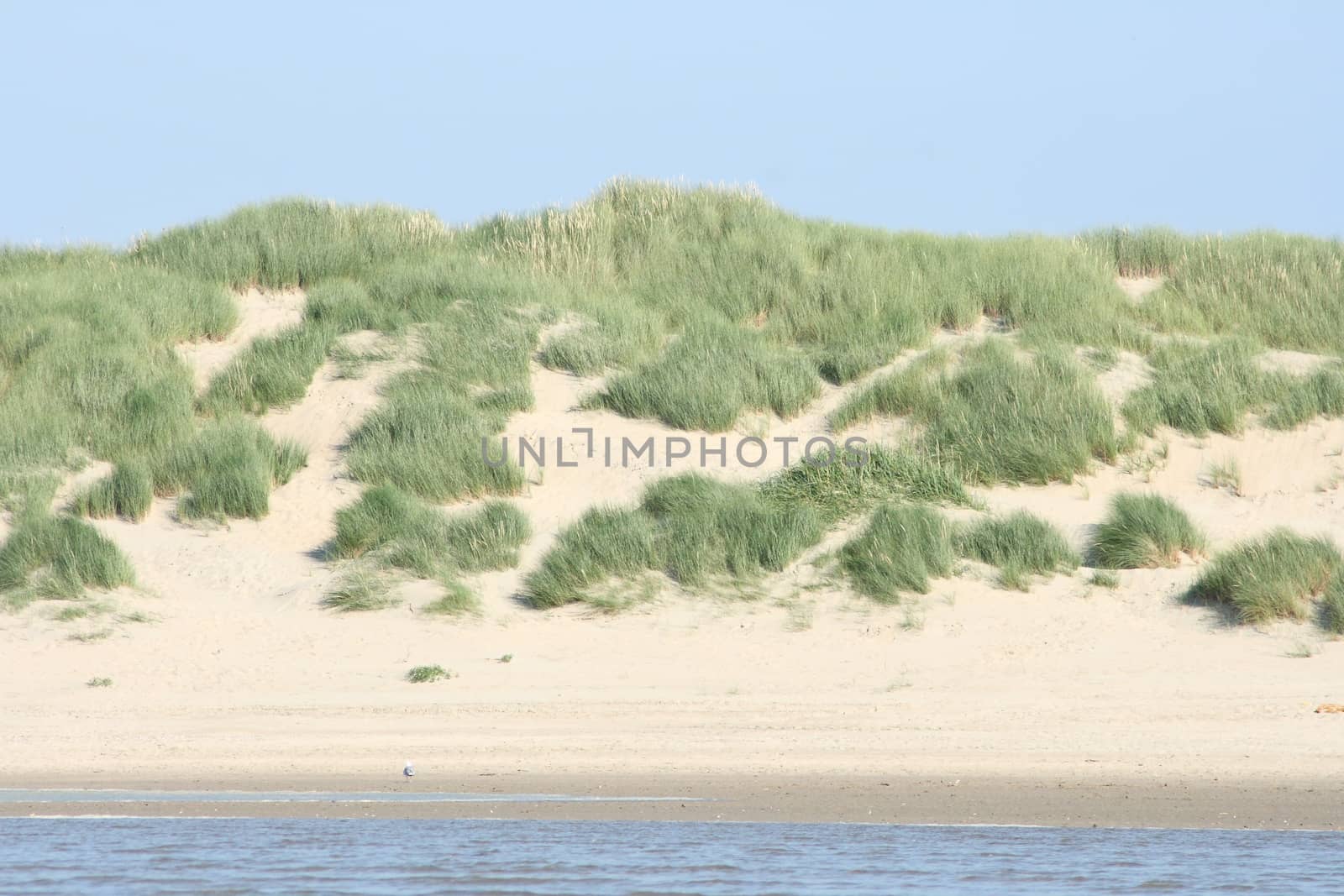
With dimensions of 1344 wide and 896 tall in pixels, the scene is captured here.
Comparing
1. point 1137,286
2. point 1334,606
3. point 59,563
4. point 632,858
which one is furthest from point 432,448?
point 1137,286

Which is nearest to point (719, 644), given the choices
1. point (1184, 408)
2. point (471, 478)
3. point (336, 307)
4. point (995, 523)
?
point (995, 523)

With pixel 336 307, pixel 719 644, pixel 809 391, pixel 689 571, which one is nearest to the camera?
pixel 719 644

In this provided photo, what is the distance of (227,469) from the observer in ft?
42.2

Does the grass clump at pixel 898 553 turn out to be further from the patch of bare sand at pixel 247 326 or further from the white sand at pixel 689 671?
the patch of bare sand at pixel 247 326

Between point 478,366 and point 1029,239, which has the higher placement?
point 1029,239

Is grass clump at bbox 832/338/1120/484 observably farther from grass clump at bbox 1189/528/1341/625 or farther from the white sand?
grass clump at bbox 1189/528/1341/625

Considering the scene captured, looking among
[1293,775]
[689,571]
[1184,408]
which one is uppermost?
[1184,408]

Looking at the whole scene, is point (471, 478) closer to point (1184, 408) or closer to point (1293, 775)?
point (1184, 408)

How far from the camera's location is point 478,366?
47.0 feet

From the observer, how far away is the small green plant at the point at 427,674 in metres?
9.57

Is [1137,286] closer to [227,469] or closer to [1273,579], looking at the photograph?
[1273,579]

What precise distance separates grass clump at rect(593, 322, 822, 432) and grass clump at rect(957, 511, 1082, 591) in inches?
121

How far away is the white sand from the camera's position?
7.87m

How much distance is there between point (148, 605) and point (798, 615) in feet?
15.3
